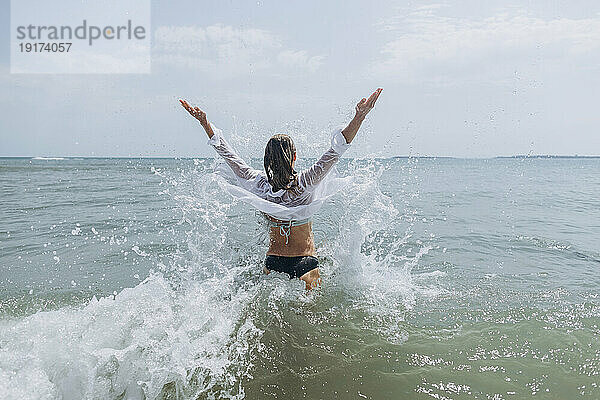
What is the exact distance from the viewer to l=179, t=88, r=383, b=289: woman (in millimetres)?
3762

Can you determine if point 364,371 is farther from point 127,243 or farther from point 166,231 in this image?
point 166,231

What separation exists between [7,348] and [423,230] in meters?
7.50

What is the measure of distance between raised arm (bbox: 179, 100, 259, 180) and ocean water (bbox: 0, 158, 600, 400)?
38 cm

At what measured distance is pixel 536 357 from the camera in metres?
3.48

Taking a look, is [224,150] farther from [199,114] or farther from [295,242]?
[295,242]

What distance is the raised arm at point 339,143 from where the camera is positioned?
3.43 meters

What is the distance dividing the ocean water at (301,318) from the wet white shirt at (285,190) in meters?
0.41

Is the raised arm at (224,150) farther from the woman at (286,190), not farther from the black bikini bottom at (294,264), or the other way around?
the black bikini bottom at (294,264)

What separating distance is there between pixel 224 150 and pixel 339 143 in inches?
53.2

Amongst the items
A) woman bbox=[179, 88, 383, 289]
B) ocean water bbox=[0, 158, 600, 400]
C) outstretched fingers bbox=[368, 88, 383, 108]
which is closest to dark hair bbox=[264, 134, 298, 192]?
woman bbox=[179, 88, 383, 289]

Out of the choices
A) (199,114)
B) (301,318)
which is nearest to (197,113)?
(199,114)

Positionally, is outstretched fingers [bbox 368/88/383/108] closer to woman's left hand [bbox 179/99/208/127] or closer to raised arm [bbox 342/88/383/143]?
raised arm [bbox 342/88/383/143]

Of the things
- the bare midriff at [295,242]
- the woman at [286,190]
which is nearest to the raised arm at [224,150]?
the woman at [286,190]

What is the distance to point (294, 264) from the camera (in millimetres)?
4176
